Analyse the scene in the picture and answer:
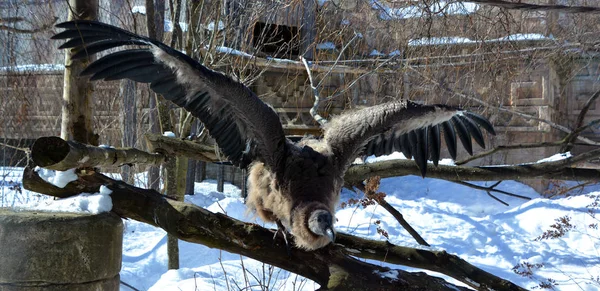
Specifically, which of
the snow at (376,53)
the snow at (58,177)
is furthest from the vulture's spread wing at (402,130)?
the snow at (376,53)

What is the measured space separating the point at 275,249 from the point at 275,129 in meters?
0.89

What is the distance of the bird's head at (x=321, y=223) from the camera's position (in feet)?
9.79

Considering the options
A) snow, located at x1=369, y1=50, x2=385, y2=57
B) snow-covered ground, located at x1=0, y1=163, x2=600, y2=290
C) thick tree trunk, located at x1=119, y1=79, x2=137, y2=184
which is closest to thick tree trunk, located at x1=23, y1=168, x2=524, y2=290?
snow-covered ground, located at x1=0, y1=163, x2=600, y2=290

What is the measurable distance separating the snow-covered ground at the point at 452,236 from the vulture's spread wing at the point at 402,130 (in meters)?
1.80

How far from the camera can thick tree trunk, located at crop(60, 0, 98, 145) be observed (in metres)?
3.89

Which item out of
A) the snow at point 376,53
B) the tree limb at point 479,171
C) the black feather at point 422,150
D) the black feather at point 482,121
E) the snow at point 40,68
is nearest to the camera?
the black feather at point 482,121

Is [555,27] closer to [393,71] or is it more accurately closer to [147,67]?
[393,71]

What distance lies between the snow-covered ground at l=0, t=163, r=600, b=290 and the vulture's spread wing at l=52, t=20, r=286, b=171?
86.3 inches

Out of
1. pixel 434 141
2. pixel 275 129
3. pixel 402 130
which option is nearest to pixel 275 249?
pixel 275 129

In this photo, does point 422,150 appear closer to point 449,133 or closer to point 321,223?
point 449,133

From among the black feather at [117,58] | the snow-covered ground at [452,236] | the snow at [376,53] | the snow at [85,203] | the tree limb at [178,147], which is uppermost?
the snow at [376,53]

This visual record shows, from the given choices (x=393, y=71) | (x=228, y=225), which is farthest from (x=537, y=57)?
(x=228, y=225)

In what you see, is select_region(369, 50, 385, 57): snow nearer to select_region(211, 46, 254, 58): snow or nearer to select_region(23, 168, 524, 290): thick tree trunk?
select_region(211, 46, 254, 58): snow

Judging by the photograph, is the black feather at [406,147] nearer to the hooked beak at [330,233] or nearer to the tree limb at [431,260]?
the tree limb at [431,260]
